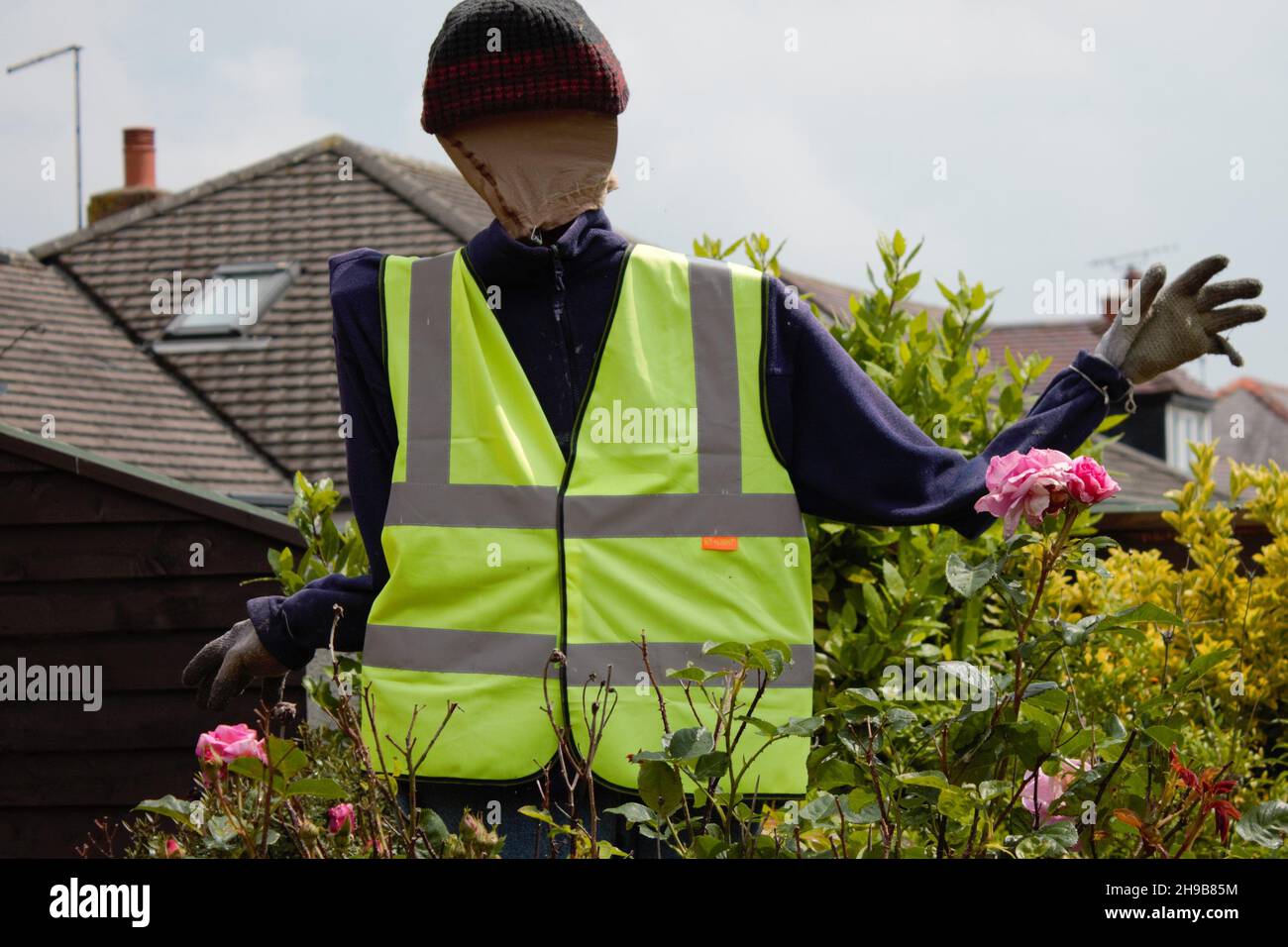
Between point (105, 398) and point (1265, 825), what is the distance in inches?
657

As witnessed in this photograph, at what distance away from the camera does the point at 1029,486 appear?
1.90 m

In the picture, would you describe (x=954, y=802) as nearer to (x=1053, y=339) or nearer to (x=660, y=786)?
(x=660, y=786)

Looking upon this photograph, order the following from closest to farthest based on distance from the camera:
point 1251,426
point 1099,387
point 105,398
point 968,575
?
point 968,575, point 1099,387, point 105,398, point 1251,426

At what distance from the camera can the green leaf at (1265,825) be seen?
1737mm

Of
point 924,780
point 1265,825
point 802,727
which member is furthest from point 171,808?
point 1265,825

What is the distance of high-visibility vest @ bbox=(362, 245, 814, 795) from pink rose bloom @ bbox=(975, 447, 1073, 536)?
1.86 ft

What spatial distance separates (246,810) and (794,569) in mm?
992

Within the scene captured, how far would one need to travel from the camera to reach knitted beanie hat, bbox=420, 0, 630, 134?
254 centimetres

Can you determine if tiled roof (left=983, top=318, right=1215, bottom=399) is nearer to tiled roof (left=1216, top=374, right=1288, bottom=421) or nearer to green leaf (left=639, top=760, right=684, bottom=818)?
tiled roof (left=1216, top=374, right=1288, bottom=421)

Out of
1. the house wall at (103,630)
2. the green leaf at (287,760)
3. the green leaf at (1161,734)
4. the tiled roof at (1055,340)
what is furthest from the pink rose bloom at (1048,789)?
the tiled roof at (1055,340)

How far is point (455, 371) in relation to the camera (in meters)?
2.53

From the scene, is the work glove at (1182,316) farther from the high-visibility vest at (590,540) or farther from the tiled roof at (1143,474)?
the tiled roof at (1143,474)
